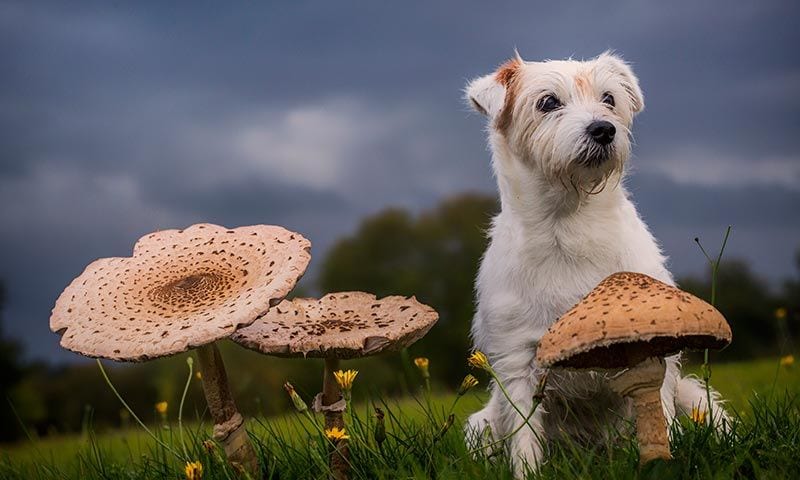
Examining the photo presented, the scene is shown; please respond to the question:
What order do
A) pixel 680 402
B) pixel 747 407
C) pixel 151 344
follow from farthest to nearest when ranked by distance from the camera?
pixel 747 407
pixel 680 402
pixel 151 344

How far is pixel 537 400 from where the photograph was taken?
14.8ft

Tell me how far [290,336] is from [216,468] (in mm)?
1231

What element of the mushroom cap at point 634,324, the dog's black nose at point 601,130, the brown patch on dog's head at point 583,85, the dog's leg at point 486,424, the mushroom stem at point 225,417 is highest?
the brown patch on dog's head at point 583,85

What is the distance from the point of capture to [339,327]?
4938mm

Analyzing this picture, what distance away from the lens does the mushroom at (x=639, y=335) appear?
12.7 ft

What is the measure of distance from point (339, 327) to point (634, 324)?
73.1 inches

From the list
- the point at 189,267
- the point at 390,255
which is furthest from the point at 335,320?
the point at 390,255

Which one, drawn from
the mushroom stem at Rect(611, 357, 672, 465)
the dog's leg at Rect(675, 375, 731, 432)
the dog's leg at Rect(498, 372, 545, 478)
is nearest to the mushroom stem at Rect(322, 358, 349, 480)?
the dog's leg at Rect(498, 372, 545, 478)

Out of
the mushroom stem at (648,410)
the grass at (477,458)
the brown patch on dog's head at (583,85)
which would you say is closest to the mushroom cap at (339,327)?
the grass at (477,458)

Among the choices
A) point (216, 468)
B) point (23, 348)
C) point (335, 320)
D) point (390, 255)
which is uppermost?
point (335, 320)

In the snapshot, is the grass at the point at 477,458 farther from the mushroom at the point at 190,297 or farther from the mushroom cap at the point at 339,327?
the mushroom cap at the point at 339,327

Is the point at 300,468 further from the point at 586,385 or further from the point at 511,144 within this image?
the point at 511,144

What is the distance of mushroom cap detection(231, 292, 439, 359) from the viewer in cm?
471

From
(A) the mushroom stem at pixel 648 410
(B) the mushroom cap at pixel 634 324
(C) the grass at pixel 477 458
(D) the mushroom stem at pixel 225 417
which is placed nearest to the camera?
(B) the mushroom cap at pixel 634 324
